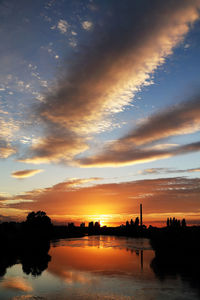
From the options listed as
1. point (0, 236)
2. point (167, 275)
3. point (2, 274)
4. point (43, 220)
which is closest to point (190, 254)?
point (167, 275)

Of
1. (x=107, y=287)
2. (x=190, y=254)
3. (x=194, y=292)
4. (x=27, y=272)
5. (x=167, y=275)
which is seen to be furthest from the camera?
(x=190, y=254)

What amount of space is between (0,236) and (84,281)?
43.0 metres

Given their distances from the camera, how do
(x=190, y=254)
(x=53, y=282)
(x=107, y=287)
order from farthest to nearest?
1. (x=190, y=254)
2. (x=53, y=282)
3. (x=107, y=287)

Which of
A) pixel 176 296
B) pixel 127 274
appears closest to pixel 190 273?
pixel 127 274

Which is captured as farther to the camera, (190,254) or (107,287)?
(190,254)

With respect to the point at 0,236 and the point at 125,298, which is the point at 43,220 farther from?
the point at 125,298

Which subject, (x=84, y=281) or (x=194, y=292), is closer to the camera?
(x=194, y=292)

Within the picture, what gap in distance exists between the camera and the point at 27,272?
2945cm

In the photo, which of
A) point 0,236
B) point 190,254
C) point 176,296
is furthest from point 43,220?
point 176,296

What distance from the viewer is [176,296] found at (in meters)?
18.5

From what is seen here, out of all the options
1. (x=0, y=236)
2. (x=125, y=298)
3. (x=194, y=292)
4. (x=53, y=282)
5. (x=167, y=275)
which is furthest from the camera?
(x=0, y=236)

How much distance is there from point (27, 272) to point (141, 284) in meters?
14.2

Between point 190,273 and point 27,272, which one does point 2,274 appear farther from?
point 190,273

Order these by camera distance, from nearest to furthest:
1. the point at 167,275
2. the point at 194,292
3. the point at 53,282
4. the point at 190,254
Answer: the point at 194,292 → the point at 53,282 → the point at 167,275 → the point at 190,254
